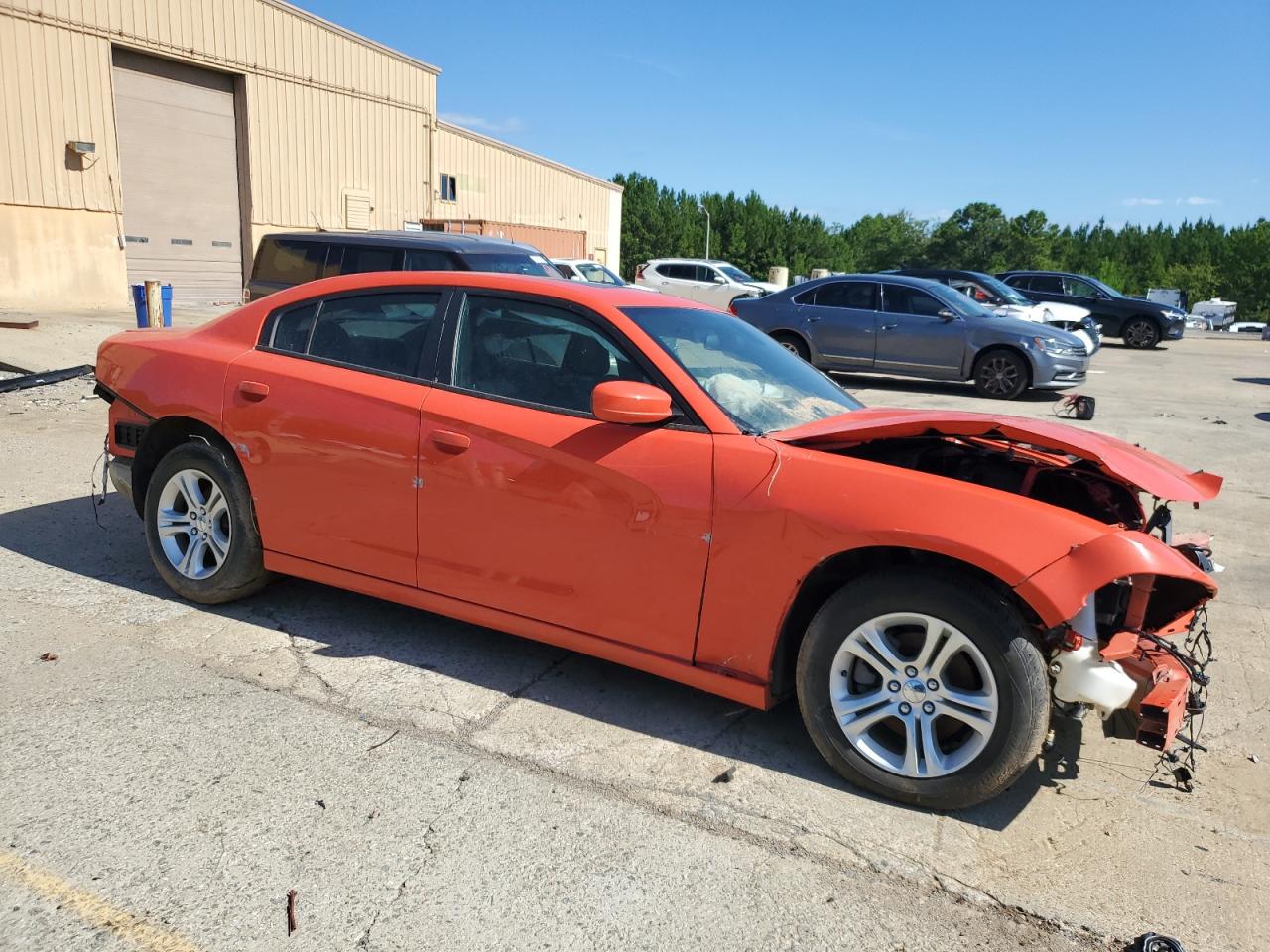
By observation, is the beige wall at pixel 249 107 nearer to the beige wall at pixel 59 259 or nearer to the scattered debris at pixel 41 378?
the beige wall at pixel 59 259

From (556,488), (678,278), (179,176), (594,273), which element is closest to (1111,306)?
(678,278)

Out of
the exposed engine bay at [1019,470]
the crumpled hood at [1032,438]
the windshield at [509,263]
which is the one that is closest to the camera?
the crumpled hood at [1032,438]

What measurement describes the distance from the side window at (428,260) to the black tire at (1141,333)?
63.2 ft

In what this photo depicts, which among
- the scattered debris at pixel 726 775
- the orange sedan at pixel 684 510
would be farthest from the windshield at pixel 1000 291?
the scattered debris at pixel 726 775

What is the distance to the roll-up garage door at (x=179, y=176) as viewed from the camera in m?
20.2

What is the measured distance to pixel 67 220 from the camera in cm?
1917

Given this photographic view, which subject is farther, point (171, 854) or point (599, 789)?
point (599, 789)

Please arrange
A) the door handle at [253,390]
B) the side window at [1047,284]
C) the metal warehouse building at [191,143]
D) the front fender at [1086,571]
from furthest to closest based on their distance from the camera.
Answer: the side window at [1047,284], the metal warehouse building at [191,143], the door handle at [253,390], the front fender at [1086,571]

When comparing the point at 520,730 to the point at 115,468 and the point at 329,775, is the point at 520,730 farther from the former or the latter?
the point at 115,468

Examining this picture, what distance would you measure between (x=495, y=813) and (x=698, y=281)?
82.5 feet

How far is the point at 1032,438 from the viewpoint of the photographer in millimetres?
3201

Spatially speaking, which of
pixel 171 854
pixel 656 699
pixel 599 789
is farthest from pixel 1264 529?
pixel 171 854

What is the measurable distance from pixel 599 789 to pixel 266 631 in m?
1.98

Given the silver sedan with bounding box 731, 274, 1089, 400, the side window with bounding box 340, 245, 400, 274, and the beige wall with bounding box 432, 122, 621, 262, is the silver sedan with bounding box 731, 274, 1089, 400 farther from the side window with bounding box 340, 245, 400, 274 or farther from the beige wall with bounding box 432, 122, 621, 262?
the beige wall with bounding box 432, 122, 621, 262
